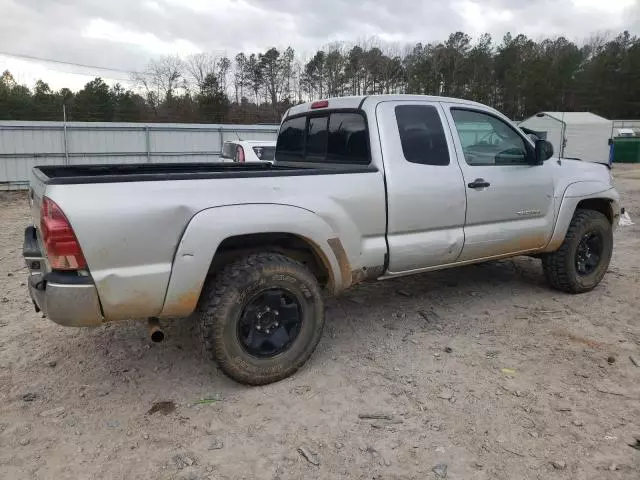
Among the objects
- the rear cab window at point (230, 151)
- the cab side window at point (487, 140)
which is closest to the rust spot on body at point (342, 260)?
the cab side window at point (487, 140)

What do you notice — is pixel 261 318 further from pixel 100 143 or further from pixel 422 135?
pixel 100 143

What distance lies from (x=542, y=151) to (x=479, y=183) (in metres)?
0.87

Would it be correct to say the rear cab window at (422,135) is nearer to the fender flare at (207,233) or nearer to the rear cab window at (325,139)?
the rear cab window at (325,139)

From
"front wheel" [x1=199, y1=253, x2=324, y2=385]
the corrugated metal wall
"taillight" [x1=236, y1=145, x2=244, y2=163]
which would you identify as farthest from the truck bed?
the corrugated metal wall

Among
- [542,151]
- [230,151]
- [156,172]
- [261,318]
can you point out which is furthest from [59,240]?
[230,151]

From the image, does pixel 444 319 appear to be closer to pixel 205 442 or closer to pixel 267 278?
pixel 267 278

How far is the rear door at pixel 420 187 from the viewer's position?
12.7ft

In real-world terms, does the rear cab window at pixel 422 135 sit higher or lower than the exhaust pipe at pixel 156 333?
higher

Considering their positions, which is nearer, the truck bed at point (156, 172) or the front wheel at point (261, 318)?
the truck bed at point (156, 172)

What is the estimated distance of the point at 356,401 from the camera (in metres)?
3.28

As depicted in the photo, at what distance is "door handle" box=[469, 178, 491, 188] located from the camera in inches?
167

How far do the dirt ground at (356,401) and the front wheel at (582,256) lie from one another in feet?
1.07

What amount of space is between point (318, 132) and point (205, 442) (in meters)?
2.79

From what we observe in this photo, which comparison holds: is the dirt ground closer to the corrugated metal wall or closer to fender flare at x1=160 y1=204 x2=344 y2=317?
fender flare at x1=160 y1=204 x2=344 y2=317
